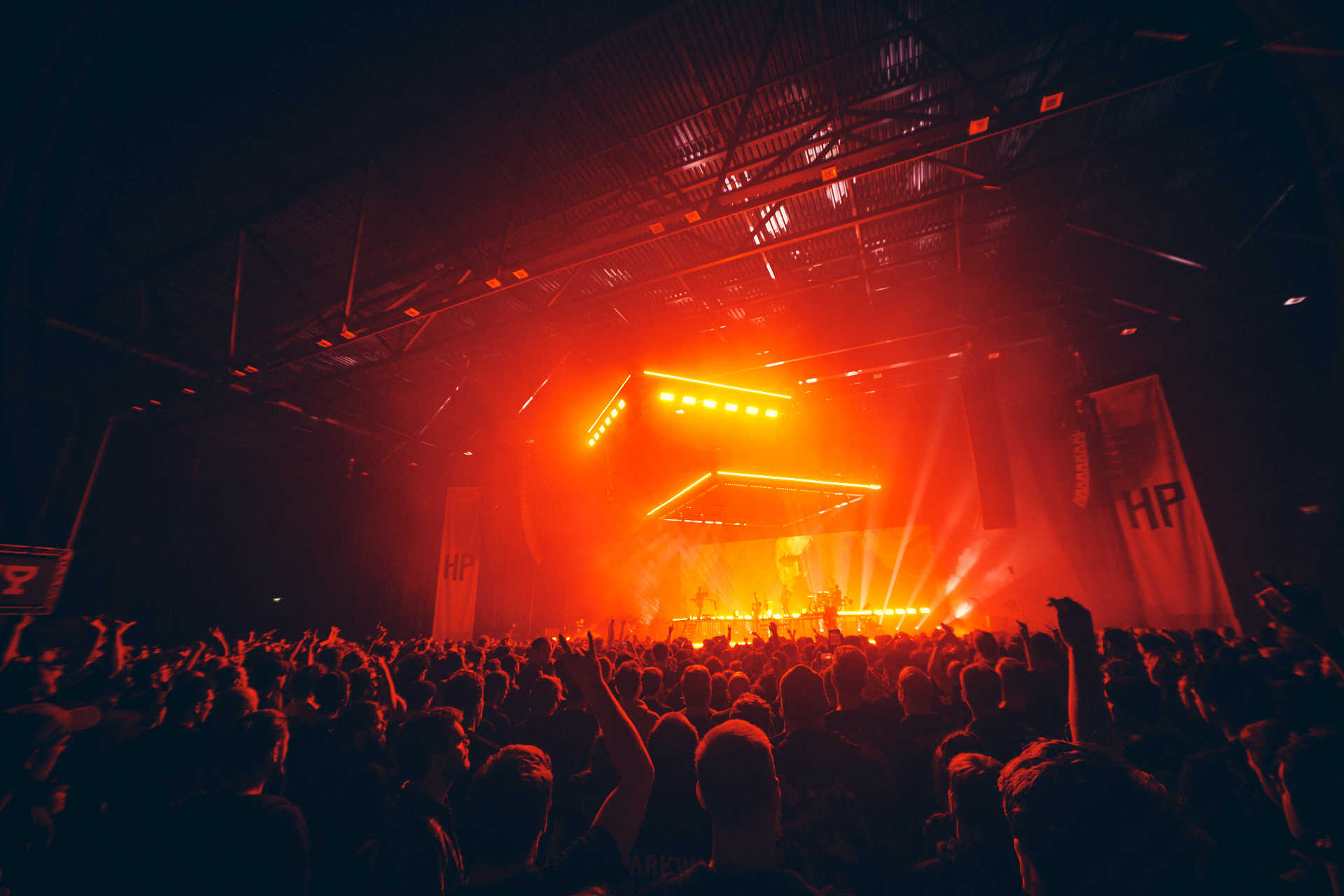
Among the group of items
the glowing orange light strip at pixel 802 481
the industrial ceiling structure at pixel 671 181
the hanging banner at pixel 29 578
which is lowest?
the hanging banner at pixel 29 578

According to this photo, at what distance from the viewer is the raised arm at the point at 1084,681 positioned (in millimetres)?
2303

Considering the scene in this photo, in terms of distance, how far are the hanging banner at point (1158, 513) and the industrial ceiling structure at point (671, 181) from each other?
176cm

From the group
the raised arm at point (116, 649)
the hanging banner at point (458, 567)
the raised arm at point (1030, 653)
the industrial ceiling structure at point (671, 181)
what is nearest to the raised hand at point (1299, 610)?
the raised arm at point (1030, 653)

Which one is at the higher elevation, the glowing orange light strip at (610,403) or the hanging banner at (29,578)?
the glowing orange light strip at (610,403)

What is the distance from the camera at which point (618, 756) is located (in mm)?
2037

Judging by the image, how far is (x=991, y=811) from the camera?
1.85 meters

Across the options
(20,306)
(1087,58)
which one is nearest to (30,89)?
(20,306)

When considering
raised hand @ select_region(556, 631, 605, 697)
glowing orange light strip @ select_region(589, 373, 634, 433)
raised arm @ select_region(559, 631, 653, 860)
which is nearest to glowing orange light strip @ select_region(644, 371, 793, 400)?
glowing orange light strip @ select_region(589, 373, 634, 433)

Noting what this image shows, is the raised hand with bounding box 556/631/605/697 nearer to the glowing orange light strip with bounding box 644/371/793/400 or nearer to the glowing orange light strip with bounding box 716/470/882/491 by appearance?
the glowing orange light strip with bounding box 644/371/793/400

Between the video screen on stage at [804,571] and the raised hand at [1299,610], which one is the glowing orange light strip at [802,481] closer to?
the video screen on stage at [804,571]

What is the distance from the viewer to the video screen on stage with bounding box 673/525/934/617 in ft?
50.3

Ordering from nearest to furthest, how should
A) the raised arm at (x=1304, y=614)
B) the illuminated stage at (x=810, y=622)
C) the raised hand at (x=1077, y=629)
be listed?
the raised hand at (x=1077, y=629) < the raised arm at (x=1304, y=614) < the illuminated stage at (x=810, y=622)

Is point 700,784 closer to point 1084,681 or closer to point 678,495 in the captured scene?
point 1084,681

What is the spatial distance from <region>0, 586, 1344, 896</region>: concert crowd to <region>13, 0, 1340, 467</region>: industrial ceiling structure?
16.9 ft
